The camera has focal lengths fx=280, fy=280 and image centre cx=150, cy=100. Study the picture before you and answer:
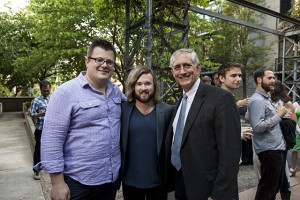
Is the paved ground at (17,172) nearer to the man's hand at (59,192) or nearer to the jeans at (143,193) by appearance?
the jeans at (143,193)

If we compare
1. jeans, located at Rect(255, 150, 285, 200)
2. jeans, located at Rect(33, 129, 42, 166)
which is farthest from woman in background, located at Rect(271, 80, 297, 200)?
jeans, located at Rect(33, 129, 42, 166)

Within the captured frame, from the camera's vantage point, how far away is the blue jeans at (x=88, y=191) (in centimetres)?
238

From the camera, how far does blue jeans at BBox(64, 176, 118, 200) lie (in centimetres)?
238

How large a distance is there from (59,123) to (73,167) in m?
0.41

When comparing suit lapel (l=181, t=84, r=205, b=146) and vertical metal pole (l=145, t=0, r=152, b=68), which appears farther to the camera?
vertical metal pole (l=145, t=0, r=152, b=68)

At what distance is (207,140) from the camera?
2211 millimetres

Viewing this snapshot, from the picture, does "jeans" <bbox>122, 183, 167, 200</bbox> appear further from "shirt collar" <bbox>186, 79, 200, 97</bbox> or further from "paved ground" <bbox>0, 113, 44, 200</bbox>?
"paved ground" <bbox>0, 113, 44, 200</bbox>

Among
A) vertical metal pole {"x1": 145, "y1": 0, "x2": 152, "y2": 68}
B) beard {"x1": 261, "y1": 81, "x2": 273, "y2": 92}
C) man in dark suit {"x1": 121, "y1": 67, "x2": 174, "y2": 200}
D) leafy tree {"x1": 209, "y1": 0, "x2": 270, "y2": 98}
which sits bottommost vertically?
man in dark suit {"x1": 121, "y1": 67, "x2": 174, "y2": 200}

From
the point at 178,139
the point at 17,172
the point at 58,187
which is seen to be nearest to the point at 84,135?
the point at 58,187

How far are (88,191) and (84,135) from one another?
1.66ft

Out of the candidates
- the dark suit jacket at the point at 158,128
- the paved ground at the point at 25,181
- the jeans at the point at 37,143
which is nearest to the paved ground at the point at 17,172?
the paved ground at the point at 25,181

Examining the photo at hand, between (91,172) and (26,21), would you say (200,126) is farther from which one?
(26,21)

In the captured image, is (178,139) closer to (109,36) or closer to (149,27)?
(149,27)

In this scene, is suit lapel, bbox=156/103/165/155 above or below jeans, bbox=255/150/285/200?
above
